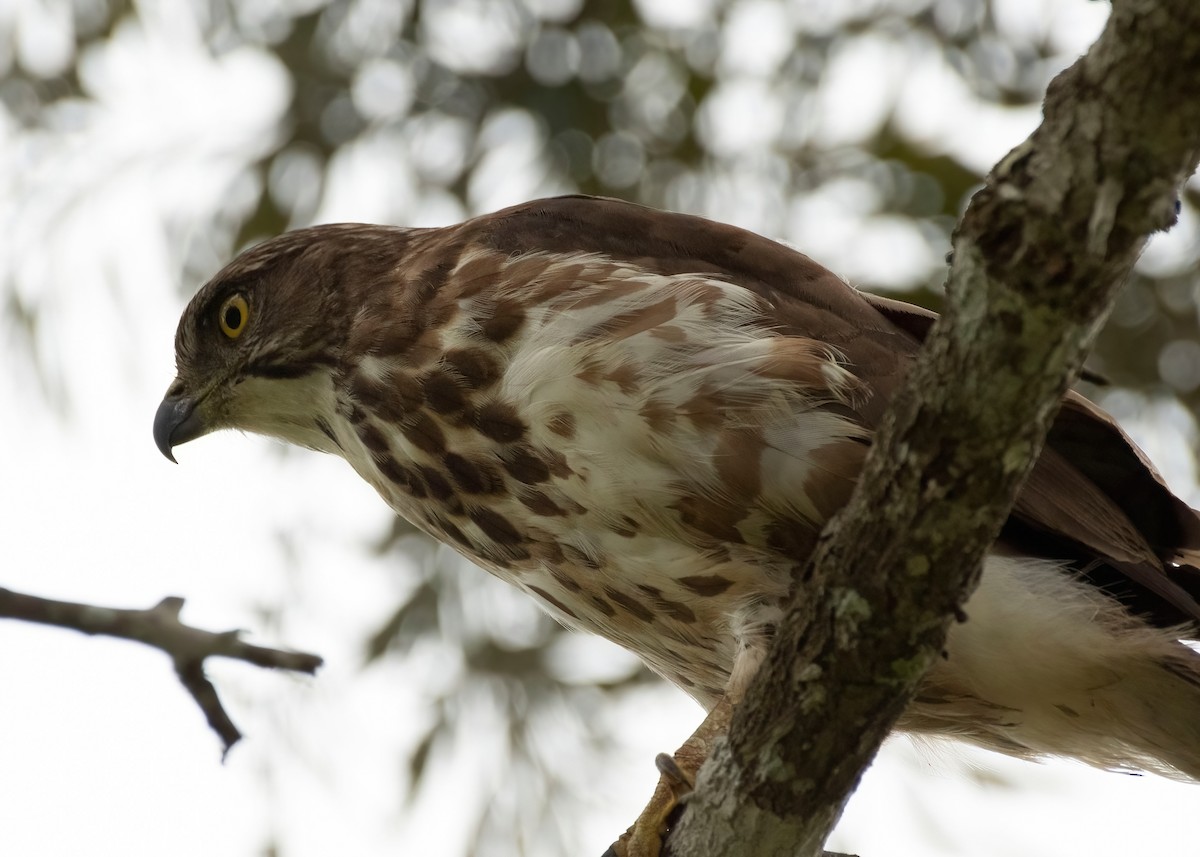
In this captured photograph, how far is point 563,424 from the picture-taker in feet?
10.6

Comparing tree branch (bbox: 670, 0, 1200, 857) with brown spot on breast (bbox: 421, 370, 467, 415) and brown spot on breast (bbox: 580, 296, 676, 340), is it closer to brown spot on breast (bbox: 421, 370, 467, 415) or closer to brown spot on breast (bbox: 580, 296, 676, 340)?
brown spot on breast (bbox: 580, 296, 676, 340)

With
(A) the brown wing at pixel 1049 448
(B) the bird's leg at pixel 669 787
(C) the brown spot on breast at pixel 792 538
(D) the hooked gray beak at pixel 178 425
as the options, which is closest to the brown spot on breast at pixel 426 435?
(A) the brown wing at pixel 1049 448

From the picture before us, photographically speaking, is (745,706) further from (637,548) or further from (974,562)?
(637,548)

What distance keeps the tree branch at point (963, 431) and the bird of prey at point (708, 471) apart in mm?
369

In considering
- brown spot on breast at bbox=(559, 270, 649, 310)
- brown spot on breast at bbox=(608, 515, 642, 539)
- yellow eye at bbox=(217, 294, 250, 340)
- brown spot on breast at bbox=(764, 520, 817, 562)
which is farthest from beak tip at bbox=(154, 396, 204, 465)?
brown spot on breast at bbox=(764, 520, 817, 562)

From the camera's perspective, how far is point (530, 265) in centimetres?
354

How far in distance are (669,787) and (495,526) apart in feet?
2.80

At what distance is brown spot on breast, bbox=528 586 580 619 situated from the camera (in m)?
3.62

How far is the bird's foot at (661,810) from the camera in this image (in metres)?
2.84

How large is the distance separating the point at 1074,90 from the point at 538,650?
198 inches

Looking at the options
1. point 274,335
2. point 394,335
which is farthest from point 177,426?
point 394,335

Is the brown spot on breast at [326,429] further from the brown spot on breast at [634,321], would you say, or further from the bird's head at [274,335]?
the brown spot on breast at [634,321]

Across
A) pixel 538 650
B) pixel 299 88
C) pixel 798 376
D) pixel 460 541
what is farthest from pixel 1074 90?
pixel 299 88

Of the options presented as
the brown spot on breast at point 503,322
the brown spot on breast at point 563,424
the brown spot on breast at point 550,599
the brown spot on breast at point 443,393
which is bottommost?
the brown spot on breast at point 550,599
